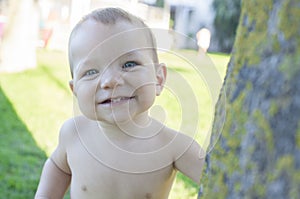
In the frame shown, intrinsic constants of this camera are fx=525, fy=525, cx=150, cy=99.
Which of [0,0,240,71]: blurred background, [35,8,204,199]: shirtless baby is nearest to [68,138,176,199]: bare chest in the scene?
[35,8,204,199]: shirtless baby

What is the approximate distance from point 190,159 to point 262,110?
1.50ft

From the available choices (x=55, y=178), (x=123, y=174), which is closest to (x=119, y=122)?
(x=123, y=174)

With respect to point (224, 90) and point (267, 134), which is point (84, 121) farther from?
point (267, 134)

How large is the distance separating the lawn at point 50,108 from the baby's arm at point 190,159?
17mm

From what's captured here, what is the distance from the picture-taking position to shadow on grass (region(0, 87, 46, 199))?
2.55m

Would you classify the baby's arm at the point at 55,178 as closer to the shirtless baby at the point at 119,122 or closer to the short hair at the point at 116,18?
the shirtless baby at the point at 119,122

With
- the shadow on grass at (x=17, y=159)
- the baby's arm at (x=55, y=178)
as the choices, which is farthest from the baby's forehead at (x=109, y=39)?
the shadow on grass at (x=17, y=159)

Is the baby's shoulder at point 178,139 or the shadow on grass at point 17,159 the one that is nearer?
the baby's shoulder at point 178,139

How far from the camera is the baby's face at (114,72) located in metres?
0.84

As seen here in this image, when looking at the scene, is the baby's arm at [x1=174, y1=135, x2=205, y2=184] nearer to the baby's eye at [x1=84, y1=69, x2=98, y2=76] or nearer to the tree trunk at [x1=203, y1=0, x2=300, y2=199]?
the baby's eye at [x1=84, y1=69, x2=98, y2=76]

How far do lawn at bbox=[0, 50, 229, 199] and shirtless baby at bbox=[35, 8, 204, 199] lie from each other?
0.03 m

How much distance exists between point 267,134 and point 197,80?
0.30 metres

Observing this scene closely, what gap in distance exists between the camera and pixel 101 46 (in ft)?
2.77

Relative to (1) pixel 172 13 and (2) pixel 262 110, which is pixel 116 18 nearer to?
(1) pixel 172 13
